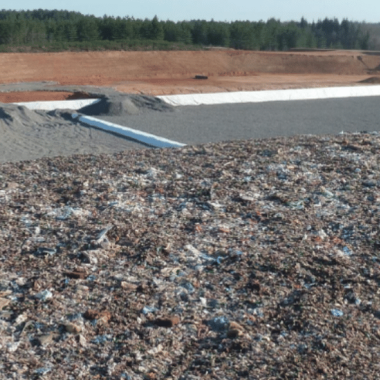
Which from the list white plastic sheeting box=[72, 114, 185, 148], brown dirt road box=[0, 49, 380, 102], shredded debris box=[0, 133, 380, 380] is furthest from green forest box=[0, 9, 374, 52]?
shredded debris box=[0, 133, 380, 380]

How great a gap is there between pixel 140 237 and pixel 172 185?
5.05 ft

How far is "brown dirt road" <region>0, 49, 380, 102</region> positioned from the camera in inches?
967

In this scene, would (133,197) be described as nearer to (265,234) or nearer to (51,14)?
(265,234)

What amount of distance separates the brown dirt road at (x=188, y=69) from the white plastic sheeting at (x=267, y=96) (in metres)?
2.44

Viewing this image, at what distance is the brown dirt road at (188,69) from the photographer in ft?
80.6

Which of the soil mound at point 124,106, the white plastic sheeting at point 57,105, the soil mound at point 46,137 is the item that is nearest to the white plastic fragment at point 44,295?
the soil mound at point 46,137

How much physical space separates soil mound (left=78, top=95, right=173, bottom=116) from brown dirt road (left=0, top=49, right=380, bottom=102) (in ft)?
18.3

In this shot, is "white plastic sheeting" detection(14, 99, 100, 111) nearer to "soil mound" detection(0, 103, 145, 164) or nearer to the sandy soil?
"soil mound" detection(0, 103, 145, 164)

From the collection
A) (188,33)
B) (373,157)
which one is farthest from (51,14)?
(373,157)

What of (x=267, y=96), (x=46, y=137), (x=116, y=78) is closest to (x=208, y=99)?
(x=267, y=96)

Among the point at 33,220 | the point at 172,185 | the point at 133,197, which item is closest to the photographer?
the point at 33,220

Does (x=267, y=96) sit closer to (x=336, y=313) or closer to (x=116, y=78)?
(x=116, y=78)

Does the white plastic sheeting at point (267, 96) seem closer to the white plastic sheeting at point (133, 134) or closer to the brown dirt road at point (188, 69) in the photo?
the brown dirt road at point (188, 69)

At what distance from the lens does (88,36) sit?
37.6 meters
